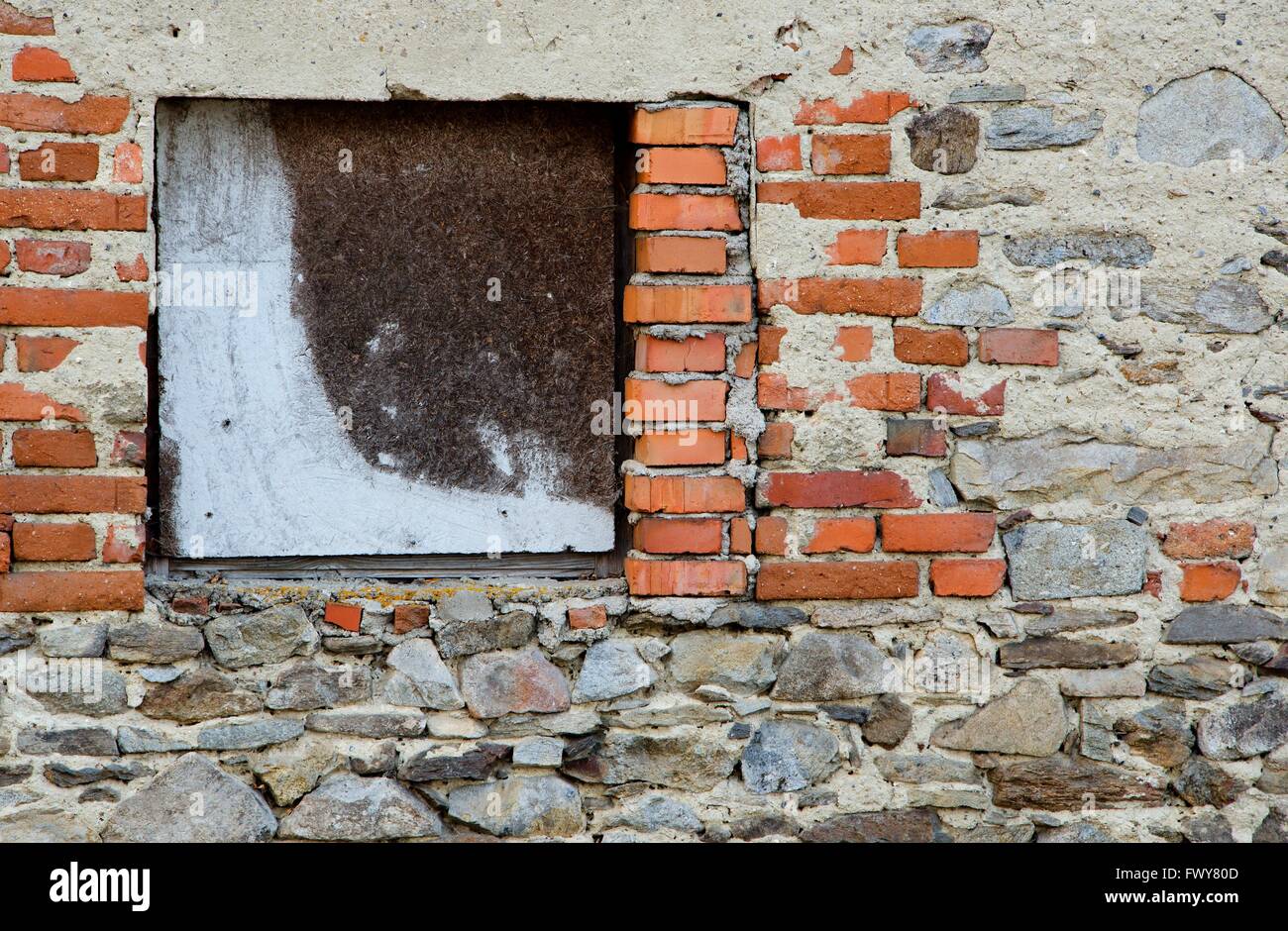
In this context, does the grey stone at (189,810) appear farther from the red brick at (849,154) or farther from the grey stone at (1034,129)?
the grey stone at (1034,129)

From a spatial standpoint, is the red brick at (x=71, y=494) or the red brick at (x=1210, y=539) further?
the red brick at (x=1210, y=539)

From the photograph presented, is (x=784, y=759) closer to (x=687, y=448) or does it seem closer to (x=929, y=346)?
(x=687, y=448)

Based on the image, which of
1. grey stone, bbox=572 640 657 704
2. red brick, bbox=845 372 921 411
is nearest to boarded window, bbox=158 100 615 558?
grey stone, bbox=572 640 657 704

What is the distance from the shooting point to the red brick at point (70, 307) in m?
2.29

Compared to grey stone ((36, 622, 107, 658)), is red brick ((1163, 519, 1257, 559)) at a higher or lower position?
higher

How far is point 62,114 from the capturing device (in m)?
2.28

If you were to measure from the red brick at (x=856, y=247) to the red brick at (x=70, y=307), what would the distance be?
1438mm

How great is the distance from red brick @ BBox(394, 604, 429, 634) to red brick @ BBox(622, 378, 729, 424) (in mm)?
636

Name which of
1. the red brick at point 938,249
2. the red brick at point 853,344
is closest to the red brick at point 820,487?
the red brick at point 853,344

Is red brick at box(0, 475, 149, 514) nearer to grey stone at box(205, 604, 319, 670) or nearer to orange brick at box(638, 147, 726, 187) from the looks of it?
grey stone at box(205, 604, 319, 670)

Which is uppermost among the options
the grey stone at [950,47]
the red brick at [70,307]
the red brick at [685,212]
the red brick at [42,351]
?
the grey stone at [950,47]

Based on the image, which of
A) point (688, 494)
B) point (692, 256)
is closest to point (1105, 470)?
point (688, 494)

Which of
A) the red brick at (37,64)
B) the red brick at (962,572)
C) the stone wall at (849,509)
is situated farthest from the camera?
the red brick at (962,572)

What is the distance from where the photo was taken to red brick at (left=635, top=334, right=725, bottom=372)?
2.45m
